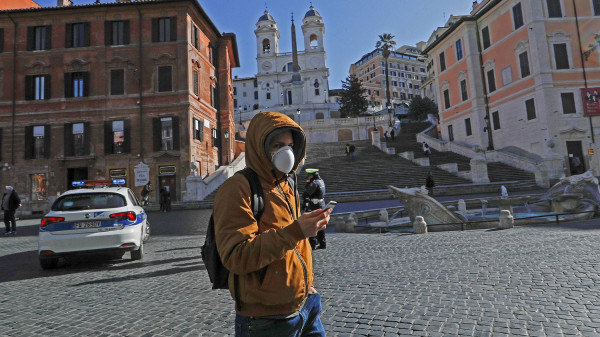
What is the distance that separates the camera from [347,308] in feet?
12.5

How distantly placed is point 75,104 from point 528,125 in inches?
1358

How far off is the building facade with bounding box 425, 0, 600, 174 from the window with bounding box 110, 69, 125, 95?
2994cm

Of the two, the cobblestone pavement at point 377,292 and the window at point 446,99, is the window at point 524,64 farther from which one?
the cobblestone pavement at point 377,292

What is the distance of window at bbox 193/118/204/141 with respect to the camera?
86.7 ft

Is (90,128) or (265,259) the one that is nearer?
(265,259)

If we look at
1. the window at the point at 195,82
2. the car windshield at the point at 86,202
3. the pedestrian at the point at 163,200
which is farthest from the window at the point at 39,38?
the car windshield at the point at 86,202

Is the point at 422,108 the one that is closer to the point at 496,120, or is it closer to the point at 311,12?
the point at 496,120

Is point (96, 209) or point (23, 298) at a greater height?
point (96, 209)

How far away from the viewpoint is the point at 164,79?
2605 centimetres

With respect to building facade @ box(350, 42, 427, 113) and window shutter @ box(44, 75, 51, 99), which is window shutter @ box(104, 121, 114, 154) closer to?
window shutter @ box(44, 75, 51, 99)

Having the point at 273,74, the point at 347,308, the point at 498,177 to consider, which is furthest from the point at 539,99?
the point at 273,74

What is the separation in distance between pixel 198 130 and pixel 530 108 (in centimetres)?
2584

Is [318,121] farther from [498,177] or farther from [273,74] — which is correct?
[273,74]

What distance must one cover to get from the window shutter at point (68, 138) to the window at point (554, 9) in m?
37.2
